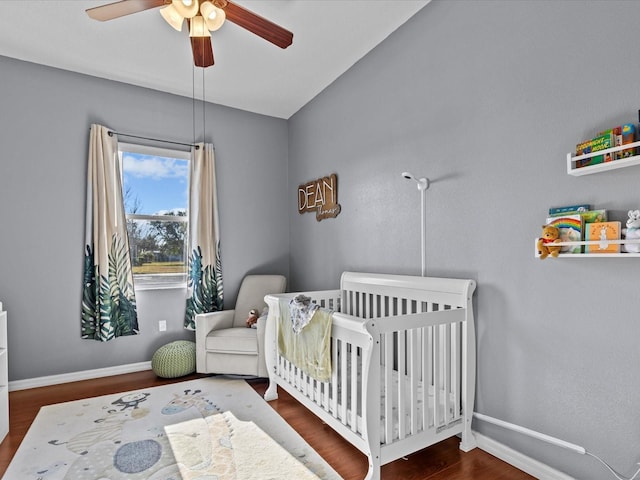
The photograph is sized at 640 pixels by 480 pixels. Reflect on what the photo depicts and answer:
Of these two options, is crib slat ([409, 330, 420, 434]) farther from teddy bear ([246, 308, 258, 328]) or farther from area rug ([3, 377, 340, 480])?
teddy bear ([246, 308, 258, 328])

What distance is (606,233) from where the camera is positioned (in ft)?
4.43

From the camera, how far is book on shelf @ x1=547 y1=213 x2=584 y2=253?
1443 mm

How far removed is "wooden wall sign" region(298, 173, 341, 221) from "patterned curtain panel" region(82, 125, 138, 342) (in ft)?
5.62

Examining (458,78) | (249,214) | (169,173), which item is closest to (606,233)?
(458,78)

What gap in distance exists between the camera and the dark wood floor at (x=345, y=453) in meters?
1.69

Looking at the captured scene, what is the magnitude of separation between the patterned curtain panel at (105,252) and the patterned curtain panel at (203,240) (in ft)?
1.84

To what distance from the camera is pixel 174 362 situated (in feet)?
9.80

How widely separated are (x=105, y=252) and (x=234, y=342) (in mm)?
1387

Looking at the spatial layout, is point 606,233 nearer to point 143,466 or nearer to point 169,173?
point 143,466

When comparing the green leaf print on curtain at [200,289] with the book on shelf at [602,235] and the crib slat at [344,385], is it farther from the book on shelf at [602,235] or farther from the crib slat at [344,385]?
the book on shelf at [602,235]

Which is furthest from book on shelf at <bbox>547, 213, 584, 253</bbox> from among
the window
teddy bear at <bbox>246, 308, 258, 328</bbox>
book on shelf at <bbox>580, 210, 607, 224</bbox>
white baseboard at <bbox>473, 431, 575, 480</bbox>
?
the window

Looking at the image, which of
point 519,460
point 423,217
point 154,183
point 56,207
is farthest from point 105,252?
point 519,460

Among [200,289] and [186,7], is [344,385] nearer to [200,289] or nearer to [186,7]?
[186,7]

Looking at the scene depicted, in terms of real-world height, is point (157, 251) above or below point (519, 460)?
above
